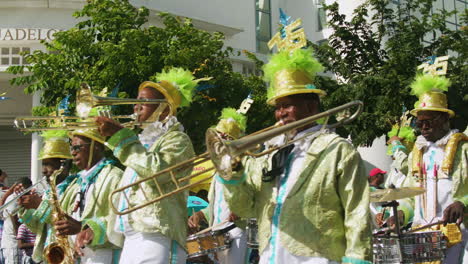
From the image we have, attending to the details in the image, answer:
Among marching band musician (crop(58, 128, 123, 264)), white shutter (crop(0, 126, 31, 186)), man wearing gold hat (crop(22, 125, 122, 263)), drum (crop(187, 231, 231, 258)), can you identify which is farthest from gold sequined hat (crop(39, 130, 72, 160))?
white shutter (crop(0, 126, 31, 186))

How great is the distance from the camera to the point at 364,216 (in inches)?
165

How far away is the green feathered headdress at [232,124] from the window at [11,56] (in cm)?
978

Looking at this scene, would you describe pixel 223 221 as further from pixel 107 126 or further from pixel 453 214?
pixel 107 126

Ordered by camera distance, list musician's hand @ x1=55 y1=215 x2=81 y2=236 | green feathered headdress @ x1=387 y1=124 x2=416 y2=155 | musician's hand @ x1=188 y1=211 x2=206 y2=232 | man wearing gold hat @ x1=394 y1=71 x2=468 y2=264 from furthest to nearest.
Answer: green feathered headdress @ x1=387 y1=124 x2=416 y2=155
musician's hand @ x1=188 y1=211 x2=206 y2=232
man wearing gold hat @ x1=394 y1=71 x2=468 y2=264
musician's hand @ x1=55 y1=215 x2=81 y2=236

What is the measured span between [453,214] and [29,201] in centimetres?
403

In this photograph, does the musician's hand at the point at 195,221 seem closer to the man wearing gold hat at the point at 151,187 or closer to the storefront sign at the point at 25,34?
the man wearing gold hat at the point at 151,187

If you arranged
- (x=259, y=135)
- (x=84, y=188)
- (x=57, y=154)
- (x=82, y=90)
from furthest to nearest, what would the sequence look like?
(x=57, y=154) < (x=84, y=188) < (x=82, y=90) < (x=259, y=135)

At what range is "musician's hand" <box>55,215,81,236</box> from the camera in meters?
5.76

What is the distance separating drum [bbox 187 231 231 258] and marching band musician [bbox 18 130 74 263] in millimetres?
1396

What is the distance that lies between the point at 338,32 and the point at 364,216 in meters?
12.0

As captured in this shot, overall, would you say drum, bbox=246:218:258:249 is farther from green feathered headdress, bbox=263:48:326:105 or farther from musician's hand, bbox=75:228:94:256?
green feathered headdress, bbox=263:48:326:105

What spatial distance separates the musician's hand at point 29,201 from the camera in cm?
654

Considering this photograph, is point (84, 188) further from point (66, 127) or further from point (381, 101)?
point (381, 101)

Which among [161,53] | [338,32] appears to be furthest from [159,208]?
[338,32]
